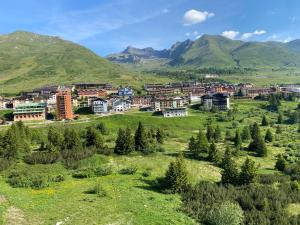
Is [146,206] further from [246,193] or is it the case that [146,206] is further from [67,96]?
[67,96]

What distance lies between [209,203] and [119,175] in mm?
20204

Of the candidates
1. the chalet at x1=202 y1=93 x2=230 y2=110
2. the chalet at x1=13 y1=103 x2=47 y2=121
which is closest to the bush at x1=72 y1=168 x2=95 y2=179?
the chalet at x1=13 y1=103 x2=47 y2=121

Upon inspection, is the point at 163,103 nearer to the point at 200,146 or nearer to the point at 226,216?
the point at 200,146

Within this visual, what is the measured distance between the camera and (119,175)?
208 ft

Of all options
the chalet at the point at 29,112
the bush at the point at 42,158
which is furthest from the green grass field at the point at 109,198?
the chalet at the point at 29,112

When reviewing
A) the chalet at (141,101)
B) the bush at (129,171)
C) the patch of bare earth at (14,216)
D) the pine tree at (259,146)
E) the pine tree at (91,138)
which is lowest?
the pine tree at (259,146)

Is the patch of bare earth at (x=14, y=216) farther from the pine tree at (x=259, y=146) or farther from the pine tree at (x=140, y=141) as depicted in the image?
the pine tree at (x=259, y=146)

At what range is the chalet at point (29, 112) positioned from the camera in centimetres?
13812

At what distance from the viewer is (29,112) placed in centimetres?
13875

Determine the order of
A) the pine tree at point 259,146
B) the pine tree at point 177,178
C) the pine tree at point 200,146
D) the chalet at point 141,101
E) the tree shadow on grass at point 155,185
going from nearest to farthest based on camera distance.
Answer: the pine tree at point 177,178
the tree shadow on grass at point 155,185
the pine tree at point 200,146
the pine tree at point 259,146
the chalet at point 141,101

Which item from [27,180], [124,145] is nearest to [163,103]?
[124,145]

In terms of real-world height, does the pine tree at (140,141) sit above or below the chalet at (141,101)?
below

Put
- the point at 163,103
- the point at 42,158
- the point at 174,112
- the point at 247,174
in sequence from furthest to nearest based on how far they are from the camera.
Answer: the point at 163,103 → the point at 174,112 → the point at 42,158 → the point at 247,174

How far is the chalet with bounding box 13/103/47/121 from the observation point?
138m
